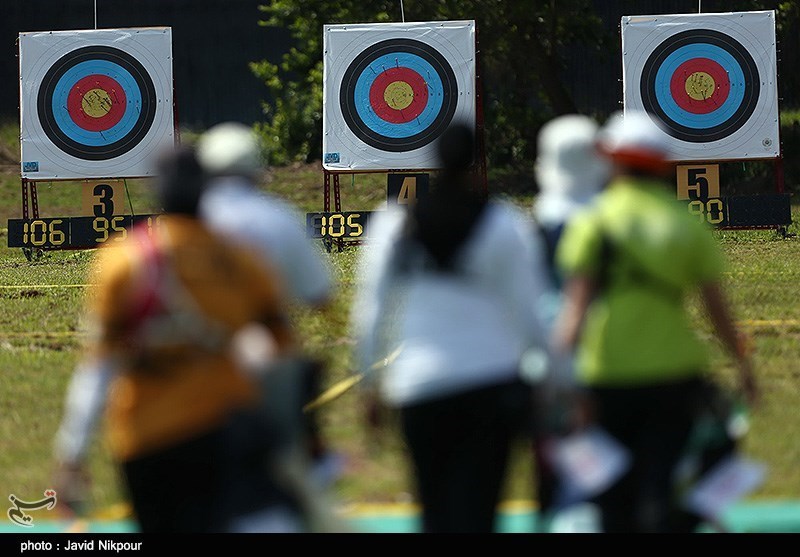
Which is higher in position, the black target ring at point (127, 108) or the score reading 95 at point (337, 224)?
the black target ring at point (127, 108)

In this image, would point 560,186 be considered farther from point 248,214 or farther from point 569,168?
point 248,214

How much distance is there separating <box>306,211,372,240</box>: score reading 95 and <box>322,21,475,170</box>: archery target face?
36.7 inches

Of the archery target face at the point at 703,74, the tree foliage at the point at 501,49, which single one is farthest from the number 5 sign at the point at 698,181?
the tree foliage at the point at 501,49

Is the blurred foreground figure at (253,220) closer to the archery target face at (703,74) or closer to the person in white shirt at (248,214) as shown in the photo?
the person in white shirt at (248,214)

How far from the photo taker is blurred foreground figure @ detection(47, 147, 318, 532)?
3.16 meters

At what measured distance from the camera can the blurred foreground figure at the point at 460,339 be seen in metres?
3.62

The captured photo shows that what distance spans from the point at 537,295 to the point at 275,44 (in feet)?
74.1

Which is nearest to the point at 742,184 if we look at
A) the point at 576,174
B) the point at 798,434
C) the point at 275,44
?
the point at 275,44

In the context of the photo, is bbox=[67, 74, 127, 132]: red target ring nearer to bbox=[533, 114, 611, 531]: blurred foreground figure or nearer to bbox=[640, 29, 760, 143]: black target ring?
bbox=[640, 29, 760, 143]: black target ring

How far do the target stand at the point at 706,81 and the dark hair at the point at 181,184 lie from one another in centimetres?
1370

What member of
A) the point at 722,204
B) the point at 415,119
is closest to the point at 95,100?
the point at 415,119

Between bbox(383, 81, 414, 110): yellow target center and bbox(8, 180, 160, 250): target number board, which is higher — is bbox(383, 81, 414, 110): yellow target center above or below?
above

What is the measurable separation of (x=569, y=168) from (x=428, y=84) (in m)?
12.9

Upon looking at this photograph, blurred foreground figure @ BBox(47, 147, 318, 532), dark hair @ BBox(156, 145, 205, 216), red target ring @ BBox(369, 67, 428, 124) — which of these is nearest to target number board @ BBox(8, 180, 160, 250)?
red target ring @ BBox(369, 67, 428, 124)
